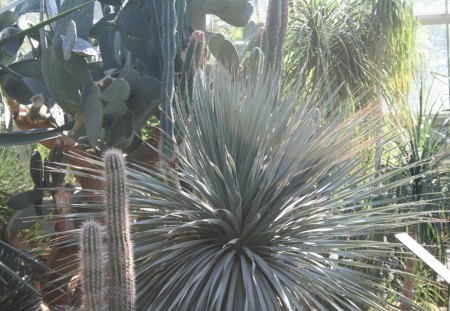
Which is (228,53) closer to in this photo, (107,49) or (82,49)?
(107,49)

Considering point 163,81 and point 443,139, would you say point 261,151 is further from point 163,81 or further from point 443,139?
point 443,139

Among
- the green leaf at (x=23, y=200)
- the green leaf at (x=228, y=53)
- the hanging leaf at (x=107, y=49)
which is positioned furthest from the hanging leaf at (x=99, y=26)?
the green leaf at (x=23, y=200)

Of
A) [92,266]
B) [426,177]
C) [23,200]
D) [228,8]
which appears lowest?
[92,266]

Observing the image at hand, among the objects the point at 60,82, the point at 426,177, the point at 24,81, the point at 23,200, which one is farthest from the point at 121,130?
the point at 426,177

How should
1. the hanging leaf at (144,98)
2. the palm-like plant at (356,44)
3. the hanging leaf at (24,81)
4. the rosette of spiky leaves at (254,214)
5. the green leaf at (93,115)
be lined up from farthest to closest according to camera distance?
the palm-like plant at (356,44) → the hanging leaf at (24,81) → the hanging leaf at (144,98) → the green leaf at (93,115) → the rosette of spiky leaves at (254,214)

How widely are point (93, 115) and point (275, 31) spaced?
1274 millimetres

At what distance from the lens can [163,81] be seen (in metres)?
3.98

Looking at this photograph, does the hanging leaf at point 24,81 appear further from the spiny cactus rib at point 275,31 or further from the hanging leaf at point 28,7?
the spiny cactus rib at point 275,31

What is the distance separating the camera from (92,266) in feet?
9.01

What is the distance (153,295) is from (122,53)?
1894mm

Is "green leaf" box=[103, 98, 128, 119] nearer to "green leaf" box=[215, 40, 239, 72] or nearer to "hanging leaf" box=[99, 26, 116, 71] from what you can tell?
"hanging leaf" box=[99, 26, 116, 71]

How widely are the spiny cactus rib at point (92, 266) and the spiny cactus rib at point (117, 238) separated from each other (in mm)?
82

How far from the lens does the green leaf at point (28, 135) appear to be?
416 centimetres

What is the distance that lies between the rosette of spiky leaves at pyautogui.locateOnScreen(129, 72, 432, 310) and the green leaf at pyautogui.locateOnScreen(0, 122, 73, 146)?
771mm
